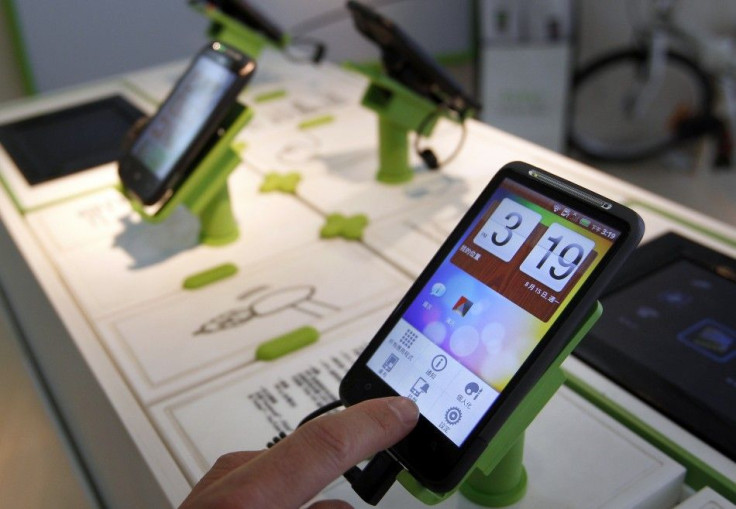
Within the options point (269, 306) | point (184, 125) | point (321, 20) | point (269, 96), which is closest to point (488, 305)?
point (269, 306)

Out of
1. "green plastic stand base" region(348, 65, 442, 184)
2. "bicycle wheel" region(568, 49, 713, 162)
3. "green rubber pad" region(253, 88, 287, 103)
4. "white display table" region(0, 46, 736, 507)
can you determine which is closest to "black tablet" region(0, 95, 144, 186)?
"white display table" region(0, 46, 736, 507)

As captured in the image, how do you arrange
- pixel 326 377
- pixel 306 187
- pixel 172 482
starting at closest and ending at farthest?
pixel 172 482
pixel 326 377
pixel 306 187

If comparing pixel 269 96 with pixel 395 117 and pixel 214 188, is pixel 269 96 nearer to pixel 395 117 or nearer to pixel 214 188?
pixel 395 117

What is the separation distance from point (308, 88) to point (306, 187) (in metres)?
0.54

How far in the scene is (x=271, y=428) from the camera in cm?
74

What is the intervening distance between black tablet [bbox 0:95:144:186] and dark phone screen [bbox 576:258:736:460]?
39.0 inches

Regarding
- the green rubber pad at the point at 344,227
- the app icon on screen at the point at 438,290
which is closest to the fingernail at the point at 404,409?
the app icon on screen at the point at 438,290

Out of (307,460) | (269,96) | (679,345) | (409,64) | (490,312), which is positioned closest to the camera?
(307,460)

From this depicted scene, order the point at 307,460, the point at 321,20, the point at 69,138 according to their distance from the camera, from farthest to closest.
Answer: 1. the point at 321,20
2. the point at 69,138
3. the point at 307,460

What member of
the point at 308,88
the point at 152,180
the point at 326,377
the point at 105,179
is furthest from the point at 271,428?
the point at 308,88

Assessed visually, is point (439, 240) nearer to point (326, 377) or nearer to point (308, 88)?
point (326, 377)

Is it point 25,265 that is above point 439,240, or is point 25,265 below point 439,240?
below

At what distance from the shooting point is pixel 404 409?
542mm

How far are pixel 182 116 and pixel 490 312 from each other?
661 mm
